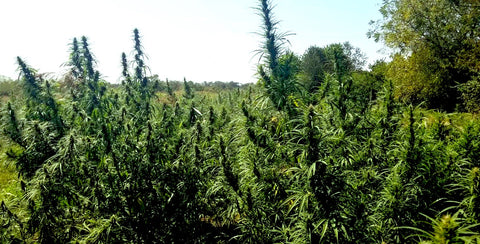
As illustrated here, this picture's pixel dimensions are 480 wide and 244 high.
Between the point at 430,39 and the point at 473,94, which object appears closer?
the point at 473,94

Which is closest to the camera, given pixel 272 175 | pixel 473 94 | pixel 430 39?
pixel 272 175

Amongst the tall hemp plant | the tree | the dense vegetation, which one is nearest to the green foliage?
the tree

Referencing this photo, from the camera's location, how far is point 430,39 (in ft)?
46.2

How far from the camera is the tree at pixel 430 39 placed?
1291 centimetres

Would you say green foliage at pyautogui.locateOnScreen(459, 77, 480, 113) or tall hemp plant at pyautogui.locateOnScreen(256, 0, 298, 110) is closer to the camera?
tall hemp plant at pyautogui.locateOnScreen(256, 0, 298, 110)

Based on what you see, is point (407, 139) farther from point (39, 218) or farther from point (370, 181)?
point (39, 218)

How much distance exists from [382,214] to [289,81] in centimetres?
263

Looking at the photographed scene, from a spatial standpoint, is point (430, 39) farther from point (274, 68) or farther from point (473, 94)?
point (274, 68)

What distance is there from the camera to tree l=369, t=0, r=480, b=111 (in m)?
12.9

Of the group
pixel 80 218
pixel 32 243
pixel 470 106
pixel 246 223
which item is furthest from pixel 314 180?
pixel 470 106

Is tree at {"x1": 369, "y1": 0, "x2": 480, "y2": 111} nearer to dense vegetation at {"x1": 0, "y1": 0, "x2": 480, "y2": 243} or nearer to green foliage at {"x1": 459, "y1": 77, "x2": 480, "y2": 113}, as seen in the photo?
green foliage at {"x1": 459, "y1": 77, "x2": 480, "y2": 113}

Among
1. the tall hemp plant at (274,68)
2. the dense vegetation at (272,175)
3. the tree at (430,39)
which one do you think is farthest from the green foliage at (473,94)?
the tall hemp plant at (274,68)

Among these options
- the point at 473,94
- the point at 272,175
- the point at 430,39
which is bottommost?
the point at 272,175

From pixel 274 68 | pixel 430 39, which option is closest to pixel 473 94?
pixel 430 39
